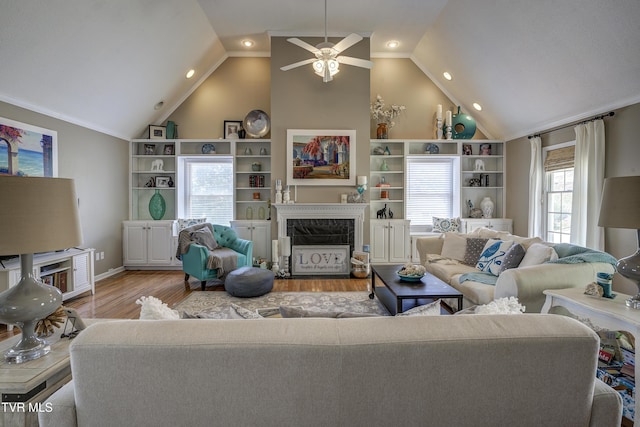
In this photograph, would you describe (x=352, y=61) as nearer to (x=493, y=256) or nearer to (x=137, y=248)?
(x=493, y=256)

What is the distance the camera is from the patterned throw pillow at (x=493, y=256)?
3.48 meters

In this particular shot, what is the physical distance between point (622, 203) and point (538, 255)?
50.4 inches

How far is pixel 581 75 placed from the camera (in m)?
3.81

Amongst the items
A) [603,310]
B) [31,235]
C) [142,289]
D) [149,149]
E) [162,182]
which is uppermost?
[149,149]

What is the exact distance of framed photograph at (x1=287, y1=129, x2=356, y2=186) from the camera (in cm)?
541

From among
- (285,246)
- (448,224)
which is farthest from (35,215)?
(448,224)

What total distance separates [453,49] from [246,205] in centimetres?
447

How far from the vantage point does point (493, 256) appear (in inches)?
142

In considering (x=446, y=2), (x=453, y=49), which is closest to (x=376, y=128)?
(x=453, y=49)

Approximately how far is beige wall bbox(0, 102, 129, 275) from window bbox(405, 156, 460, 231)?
534 centimetres

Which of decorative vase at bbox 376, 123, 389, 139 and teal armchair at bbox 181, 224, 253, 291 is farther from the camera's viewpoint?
decorative vase at bbox 376, 123, 389, 139

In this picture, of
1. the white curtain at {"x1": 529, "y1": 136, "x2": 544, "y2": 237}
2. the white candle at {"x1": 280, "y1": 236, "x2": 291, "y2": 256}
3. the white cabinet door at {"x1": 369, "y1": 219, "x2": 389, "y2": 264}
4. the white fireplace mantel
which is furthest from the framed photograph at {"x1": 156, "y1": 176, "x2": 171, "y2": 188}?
the white curtain at {"x1": 529, "y1": 136, "x2": 544, "y2": 237}

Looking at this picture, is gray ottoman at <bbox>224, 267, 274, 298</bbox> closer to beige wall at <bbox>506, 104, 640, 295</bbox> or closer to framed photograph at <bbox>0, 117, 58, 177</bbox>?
framed photograph at <bbox>0, 117, 58, 177</bbox>

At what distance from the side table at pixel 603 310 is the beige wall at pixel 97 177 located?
226 inches
